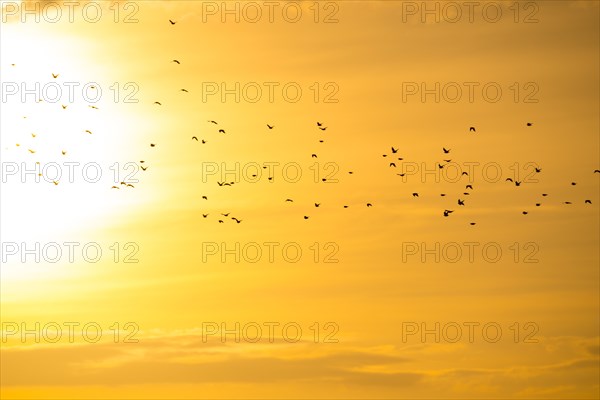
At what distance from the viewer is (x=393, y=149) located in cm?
9450

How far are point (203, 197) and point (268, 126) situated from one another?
6.86m

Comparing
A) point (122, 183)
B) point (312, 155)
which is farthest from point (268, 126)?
point (122, 183)

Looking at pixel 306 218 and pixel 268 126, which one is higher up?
pixel 268 126

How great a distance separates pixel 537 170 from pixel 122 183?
27.4 metres

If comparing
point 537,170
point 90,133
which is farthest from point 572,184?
point 90,133

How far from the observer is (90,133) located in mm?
92000

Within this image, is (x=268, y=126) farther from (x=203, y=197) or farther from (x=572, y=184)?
(x=572, y=184)

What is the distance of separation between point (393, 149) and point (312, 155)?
5.46 metres

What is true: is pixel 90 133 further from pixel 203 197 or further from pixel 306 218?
pixel 306 218

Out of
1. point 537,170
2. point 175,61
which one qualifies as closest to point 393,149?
point 537,170

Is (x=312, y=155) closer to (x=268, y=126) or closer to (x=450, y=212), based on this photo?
(x=268, y=126)

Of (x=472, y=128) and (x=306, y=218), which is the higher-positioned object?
(x=472, y=128)

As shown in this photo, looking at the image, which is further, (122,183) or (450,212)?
(450,212)

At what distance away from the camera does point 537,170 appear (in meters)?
93.6
